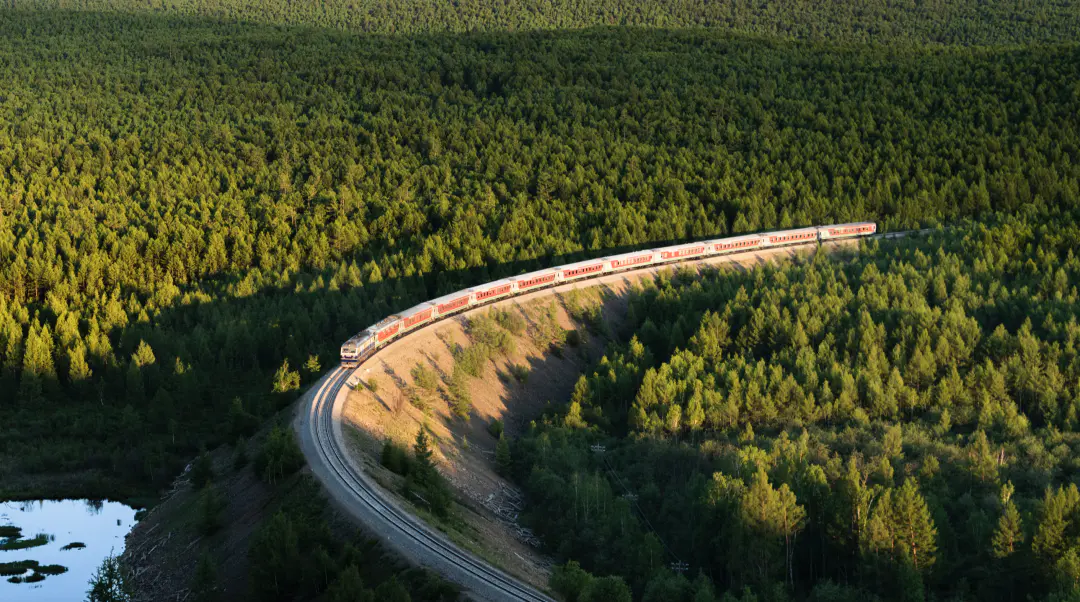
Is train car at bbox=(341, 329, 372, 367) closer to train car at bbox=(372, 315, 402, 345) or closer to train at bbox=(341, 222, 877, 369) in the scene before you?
train at bbox=(341, 222, 877, 369)

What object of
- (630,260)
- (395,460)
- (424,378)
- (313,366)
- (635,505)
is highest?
(630,260)

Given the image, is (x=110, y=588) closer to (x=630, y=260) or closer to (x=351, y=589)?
(x=351, y=589)

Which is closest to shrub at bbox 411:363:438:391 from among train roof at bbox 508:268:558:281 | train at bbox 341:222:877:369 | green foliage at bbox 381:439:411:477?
train at bbox 341:222:877:369

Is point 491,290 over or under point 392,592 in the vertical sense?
over

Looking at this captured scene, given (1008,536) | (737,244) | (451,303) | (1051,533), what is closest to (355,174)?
(737,244)

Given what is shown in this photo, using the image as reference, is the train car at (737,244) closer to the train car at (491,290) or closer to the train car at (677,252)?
the train car at (677,252)

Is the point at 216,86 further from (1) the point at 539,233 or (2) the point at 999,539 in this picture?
(2) the point at 999,539
